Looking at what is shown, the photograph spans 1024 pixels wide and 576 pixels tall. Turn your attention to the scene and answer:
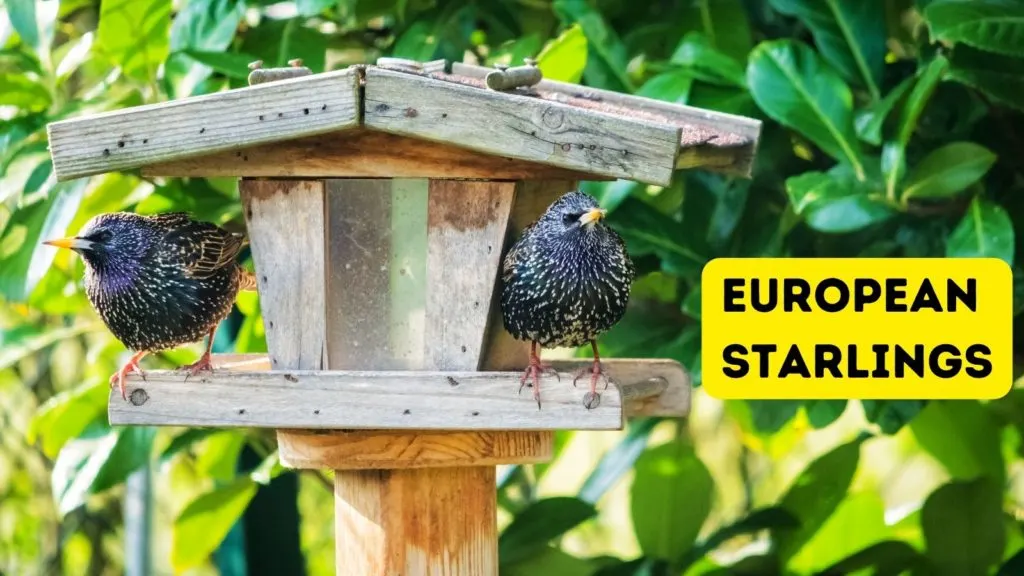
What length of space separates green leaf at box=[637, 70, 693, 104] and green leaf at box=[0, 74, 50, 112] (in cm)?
147

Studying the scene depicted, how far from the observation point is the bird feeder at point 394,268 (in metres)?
2.37

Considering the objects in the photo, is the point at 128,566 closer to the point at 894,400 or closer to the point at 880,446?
the point at 894,400

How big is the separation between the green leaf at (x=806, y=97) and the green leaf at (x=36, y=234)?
157cm

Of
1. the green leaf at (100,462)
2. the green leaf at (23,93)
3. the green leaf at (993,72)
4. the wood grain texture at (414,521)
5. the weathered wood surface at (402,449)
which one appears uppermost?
the green leaf at (23,93)

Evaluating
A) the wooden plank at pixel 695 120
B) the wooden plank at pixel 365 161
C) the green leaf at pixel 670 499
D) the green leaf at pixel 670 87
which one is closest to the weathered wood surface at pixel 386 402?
the wooden plank at pixel 365 161

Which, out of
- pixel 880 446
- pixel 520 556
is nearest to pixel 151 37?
pixel 520 556

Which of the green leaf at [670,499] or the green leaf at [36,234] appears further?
the green leaf at [670,499]

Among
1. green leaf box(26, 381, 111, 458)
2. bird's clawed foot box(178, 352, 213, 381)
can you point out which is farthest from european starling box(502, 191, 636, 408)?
green leaf box(26, 381, 111, 458)

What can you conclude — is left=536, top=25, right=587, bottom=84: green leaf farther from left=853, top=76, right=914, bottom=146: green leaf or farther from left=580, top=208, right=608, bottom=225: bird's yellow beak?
left=580, top=208, right=608, bottom=225: bird's yellow beak

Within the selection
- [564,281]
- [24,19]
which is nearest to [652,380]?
[564,281]

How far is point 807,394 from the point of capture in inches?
124

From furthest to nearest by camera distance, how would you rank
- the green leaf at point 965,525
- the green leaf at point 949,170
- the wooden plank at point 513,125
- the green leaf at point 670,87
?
the green leaf at point 965,525
the green leaf at point 670,87
the green leaf at point 949,170
the wooden plank at point 513,125

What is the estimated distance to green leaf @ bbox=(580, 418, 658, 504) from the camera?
410cm

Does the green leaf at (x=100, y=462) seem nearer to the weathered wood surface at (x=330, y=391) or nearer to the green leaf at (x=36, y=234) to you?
the green leaf at (x=36, y=234)
